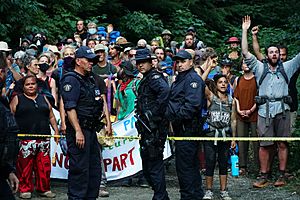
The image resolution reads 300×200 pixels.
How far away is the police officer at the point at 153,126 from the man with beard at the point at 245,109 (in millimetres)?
3340

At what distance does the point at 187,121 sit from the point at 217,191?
213 centimetres

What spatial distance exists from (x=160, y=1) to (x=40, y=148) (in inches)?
585

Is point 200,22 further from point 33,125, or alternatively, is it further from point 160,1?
point 33,125

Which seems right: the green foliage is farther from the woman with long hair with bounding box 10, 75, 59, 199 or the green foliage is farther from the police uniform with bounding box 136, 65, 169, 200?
the police uniform with bounding box 136, 65, 169, 200

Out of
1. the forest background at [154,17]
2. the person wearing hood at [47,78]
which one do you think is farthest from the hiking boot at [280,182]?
the forest background at [154,17]

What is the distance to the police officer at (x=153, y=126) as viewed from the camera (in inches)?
352

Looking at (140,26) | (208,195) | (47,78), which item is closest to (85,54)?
(208,195)

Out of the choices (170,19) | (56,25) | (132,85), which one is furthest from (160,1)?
(132,85)

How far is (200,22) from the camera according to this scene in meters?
23.3

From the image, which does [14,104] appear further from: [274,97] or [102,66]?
[274,97]

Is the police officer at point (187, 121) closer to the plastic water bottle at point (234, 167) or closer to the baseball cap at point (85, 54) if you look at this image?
the baseball cap at point (85, 54)

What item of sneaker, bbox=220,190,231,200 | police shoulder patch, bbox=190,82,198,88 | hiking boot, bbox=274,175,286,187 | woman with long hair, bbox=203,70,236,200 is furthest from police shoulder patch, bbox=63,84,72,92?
hiking boot, bbox=274,175,286,187

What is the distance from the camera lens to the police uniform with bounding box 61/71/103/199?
8367mm

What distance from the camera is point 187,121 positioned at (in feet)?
30.2
